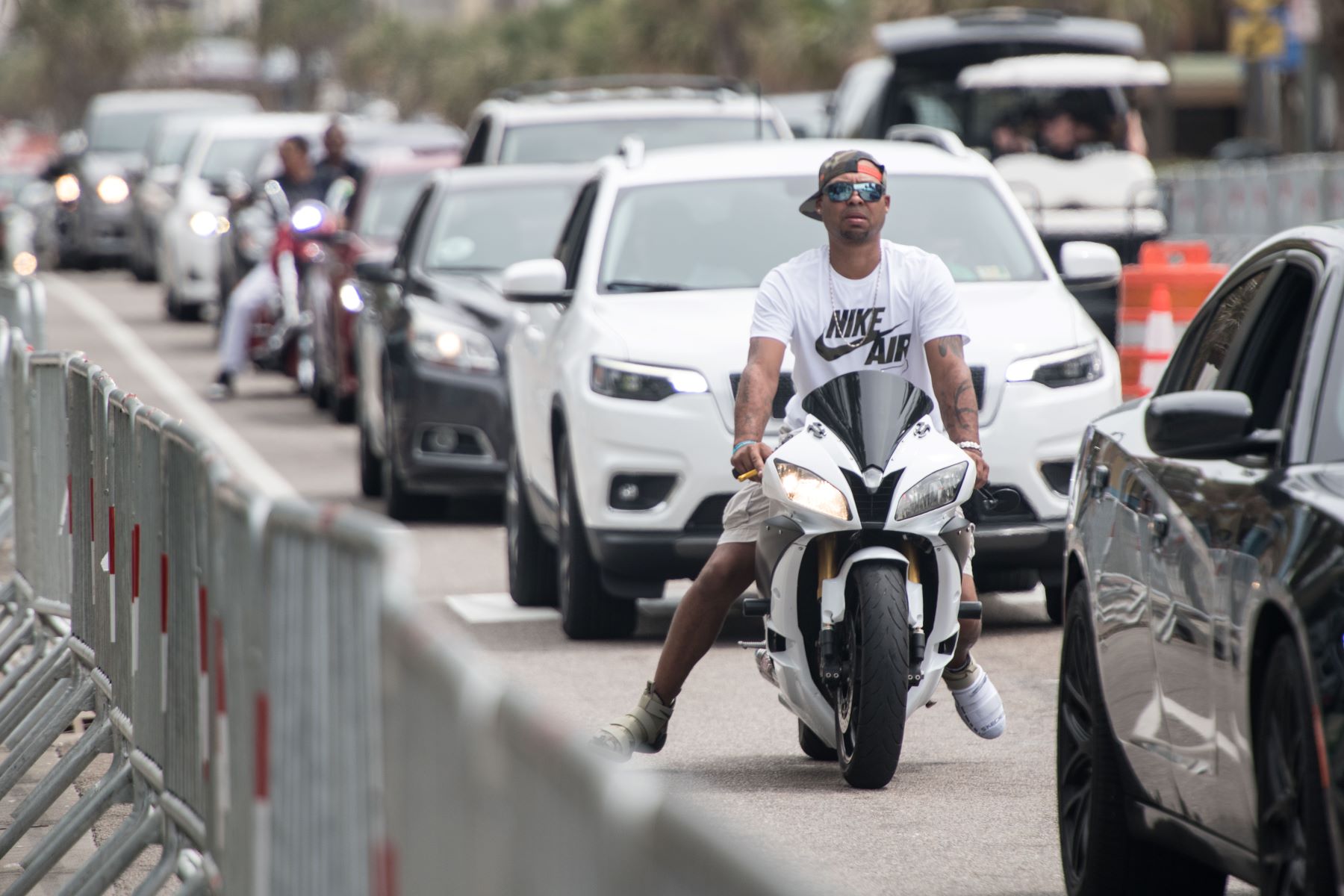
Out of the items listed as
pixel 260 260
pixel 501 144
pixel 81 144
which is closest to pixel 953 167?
pixel 501 144

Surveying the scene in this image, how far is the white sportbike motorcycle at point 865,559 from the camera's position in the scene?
7117mm

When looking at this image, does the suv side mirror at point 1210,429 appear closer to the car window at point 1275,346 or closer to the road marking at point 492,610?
the car window at point 1275,346

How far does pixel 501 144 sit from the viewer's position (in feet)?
55.9

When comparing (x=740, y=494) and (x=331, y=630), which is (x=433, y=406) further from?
(x=331, y=630)

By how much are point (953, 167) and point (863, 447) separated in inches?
149

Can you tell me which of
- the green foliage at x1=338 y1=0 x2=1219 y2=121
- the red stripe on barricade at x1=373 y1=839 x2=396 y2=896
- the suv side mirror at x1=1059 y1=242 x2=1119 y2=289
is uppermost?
the red stripe on barricade at x1=373 y1=839 x2=396 y2=896

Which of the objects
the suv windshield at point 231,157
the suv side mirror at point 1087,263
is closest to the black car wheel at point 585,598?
the suv side mirror at point 1087,263

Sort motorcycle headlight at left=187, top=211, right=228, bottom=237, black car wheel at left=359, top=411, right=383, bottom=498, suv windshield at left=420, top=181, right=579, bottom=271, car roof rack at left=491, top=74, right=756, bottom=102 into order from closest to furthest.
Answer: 1. suv windshield at left=420, top=181, right=579, bottom=271
2. black car wheel at left=359, top=411, right=383, bottom=498
3. car roof rack at left=491, top=74, right=756, bottom=102
4. motorcycle headlight at left=187, top=211, right=228, bottom=237

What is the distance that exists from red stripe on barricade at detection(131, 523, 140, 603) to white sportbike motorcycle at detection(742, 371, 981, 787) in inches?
70.6

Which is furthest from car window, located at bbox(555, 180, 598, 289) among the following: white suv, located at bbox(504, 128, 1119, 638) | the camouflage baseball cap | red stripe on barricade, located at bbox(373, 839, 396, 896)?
red stripe on barricade, located at bbox(373, 839, 396, 896)

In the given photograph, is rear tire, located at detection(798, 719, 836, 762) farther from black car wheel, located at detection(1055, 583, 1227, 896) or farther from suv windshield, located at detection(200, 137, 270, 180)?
suv windshield, located at detection(200, 137, 270, 180)

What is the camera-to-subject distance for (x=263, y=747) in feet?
14.3

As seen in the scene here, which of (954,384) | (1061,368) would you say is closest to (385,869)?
(954,384)

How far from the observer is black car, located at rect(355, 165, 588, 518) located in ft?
44.7
